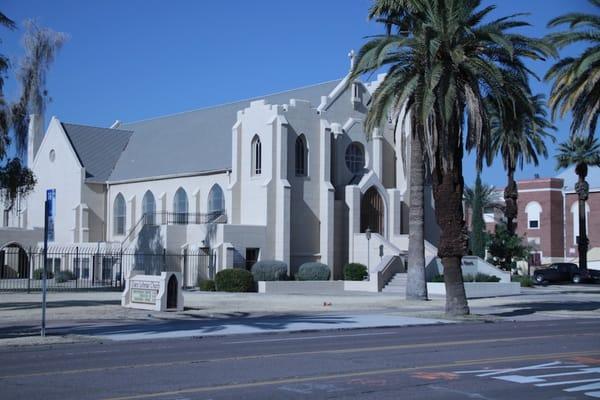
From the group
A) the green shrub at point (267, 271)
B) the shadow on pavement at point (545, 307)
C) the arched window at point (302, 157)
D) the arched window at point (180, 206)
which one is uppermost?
the arched window at point (302, 157)

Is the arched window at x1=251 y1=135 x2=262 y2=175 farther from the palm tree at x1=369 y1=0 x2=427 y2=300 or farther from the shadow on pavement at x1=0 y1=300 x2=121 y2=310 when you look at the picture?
the shadow on pavement at x1=0 y1=300 x2=121 y2=310

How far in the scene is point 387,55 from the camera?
27609 millimetres

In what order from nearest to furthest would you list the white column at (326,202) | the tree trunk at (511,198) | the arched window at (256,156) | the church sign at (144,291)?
the church sign at (144,291), the white column at (326,202), the arched window at (256,156), the tree trunk at (511,198)

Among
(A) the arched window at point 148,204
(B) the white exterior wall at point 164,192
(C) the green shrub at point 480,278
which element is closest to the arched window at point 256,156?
(B) the white exterior wall at point 164,192

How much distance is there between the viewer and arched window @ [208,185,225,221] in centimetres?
5243

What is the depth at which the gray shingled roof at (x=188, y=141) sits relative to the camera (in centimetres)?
5509

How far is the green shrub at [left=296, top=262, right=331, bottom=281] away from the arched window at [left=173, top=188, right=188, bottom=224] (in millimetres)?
12536

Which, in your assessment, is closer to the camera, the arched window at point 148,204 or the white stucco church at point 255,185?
the white stucco church at point 255,185

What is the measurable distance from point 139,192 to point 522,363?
158 ft

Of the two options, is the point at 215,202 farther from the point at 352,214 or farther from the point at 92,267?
the point at 92,267

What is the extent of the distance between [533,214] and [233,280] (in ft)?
153

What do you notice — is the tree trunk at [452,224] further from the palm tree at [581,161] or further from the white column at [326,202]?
the palm tree at [581,161]

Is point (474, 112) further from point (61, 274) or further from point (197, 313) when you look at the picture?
point (61, 274)

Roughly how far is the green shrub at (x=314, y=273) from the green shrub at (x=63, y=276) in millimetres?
16952
